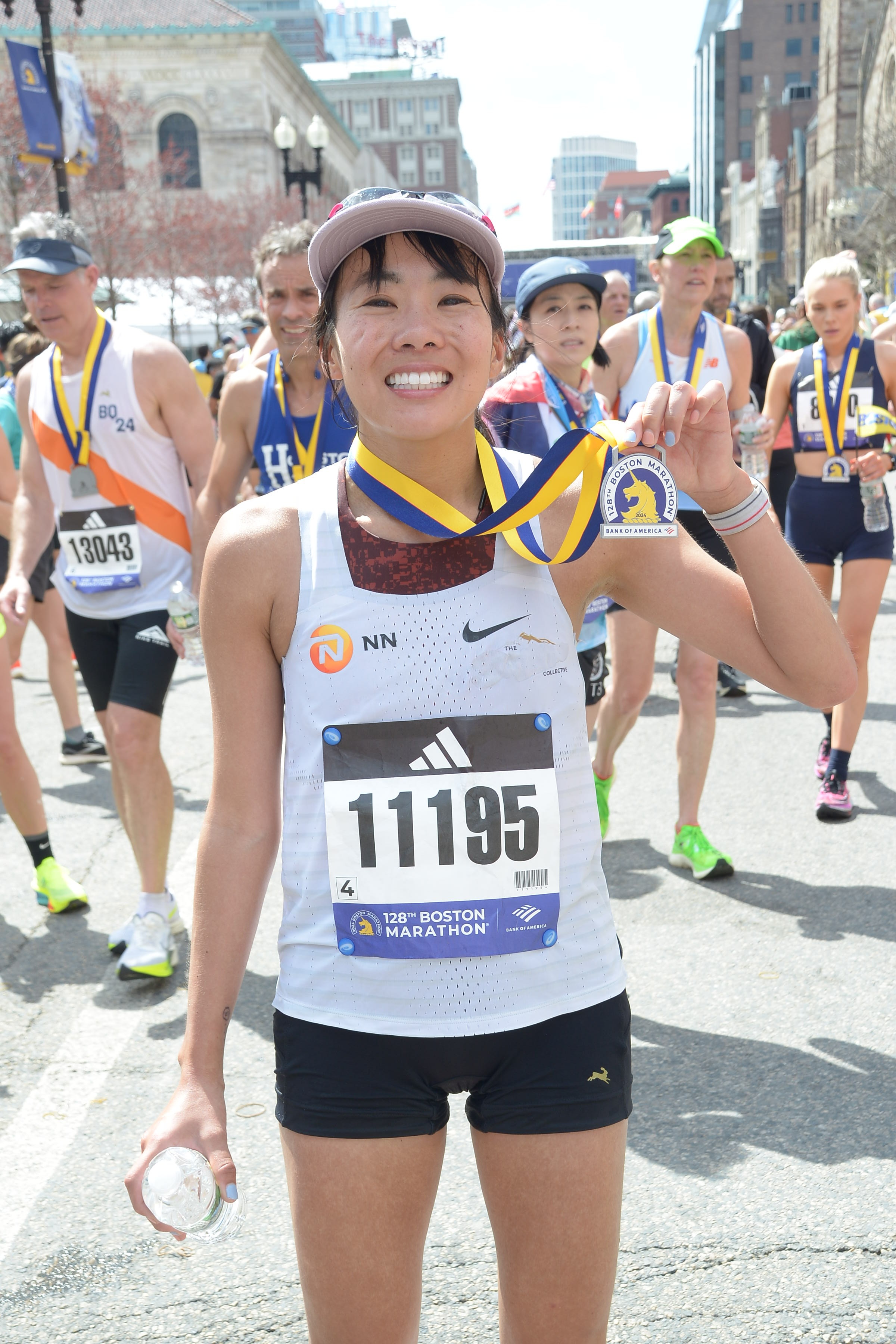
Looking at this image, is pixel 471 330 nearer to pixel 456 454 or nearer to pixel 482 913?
pixel 456 454

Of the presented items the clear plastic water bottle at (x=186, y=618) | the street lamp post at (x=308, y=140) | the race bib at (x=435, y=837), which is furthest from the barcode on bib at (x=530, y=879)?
the street lamp post at (x=308, y=140)

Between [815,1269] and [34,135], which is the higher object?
[34,135]

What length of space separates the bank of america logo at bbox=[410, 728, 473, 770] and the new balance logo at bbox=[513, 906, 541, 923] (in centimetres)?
21

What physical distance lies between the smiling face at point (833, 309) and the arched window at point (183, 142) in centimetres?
5744

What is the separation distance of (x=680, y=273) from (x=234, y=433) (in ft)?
6.13

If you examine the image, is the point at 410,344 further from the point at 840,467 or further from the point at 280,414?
the point at 840,467

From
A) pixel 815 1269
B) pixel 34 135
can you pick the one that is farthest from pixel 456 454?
pixel 34 135

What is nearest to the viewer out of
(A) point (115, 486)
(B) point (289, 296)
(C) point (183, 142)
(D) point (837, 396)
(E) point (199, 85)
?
(A) point (115, 486)

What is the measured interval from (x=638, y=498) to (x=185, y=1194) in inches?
43.1

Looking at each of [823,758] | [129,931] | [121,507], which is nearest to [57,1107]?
[129,931]

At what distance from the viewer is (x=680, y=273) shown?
5.11m

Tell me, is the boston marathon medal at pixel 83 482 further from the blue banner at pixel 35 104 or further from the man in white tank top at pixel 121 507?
the blue banner at pixel 35 104

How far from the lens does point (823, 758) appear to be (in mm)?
6391

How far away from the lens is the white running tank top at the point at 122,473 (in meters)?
4.51
